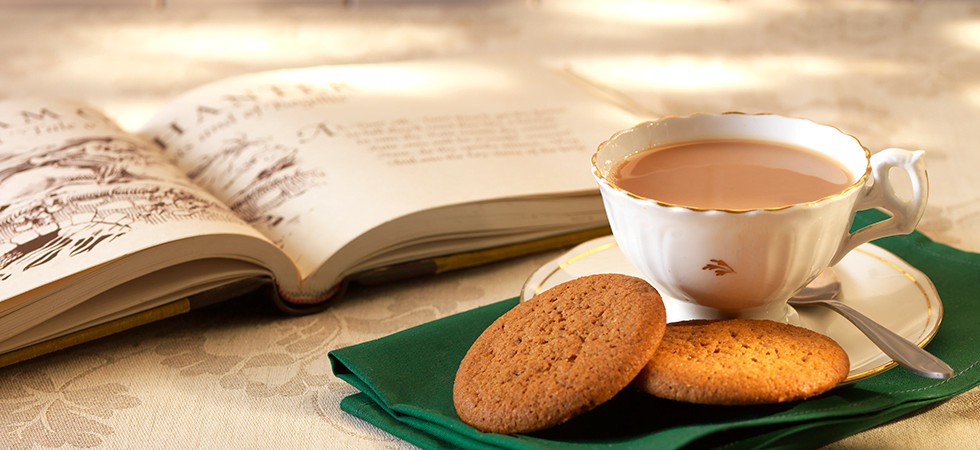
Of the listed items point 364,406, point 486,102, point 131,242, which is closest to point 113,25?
point 486,102

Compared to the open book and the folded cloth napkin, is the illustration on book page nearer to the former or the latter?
the open book

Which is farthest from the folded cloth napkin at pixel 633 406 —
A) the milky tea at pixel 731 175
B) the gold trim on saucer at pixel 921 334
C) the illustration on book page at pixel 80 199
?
the illustration on book page at pixel 80 199

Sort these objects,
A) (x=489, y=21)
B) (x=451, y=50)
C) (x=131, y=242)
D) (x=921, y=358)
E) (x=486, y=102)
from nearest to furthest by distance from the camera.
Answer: (x=921, y=358)
(x=131, y=242)
(x=486, y=102)
(x=451, y=50)
(x=489, y=21)

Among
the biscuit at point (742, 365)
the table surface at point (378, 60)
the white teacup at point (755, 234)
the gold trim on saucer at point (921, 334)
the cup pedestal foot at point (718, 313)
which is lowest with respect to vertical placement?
the table surface at point (378, 60)

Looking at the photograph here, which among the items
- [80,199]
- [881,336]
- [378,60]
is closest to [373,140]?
[80,199]

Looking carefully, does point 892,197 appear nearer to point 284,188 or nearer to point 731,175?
point 731,175

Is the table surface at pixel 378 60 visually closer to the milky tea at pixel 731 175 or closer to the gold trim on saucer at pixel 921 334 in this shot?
the gold trim on saucer at pixel 921 334

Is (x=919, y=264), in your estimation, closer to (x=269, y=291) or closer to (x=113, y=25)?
(x=269, y=291)
